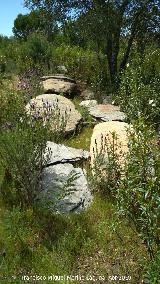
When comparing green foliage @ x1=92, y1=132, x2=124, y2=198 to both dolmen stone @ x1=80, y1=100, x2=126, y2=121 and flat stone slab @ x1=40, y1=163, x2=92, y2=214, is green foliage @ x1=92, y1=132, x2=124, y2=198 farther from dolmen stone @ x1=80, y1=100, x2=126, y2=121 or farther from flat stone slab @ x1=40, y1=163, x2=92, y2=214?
dolmen stone @ x1=80, y1=100, x2=126, y2=121

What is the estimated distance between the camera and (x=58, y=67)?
16.6m

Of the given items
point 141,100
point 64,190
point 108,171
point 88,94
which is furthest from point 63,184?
point 88,94

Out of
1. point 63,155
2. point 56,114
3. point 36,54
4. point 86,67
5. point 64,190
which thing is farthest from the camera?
point 36,54

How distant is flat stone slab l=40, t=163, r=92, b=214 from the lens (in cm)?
577

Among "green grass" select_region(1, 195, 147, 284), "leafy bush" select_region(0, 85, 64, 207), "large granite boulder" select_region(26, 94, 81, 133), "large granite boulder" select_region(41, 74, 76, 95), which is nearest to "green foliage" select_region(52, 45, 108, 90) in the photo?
"large granite boulder" select_region(41, 74, 76, 95)

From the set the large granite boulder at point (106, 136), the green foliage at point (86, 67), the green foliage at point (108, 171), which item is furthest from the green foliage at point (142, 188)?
the green foliage at point (86, 67)

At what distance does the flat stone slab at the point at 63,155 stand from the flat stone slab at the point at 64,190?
0.56ft

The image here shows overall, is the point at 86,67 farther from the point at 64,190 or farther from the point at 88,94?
the point at 64,190

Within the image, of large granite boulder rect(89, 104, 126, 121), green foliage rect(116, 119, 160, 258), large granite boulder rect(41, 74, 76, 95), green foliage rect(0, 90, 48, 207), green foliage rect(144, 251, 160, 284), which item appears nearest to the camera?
green foliage rect(144, 251, 160, 284)

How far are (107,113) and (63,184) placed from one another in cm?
443

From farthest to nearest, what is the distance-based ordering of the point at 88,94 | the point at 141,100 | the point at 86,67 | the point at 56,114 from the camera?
the point at 86,67
the point at 88,94
the point at 141,100
the point at 56,114

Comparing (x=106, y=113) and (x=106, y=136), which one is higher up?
(x=106, y=113)

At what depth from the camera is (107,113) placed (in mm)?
10328

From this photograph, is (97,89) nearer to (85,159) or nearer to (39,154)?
(85,159)
